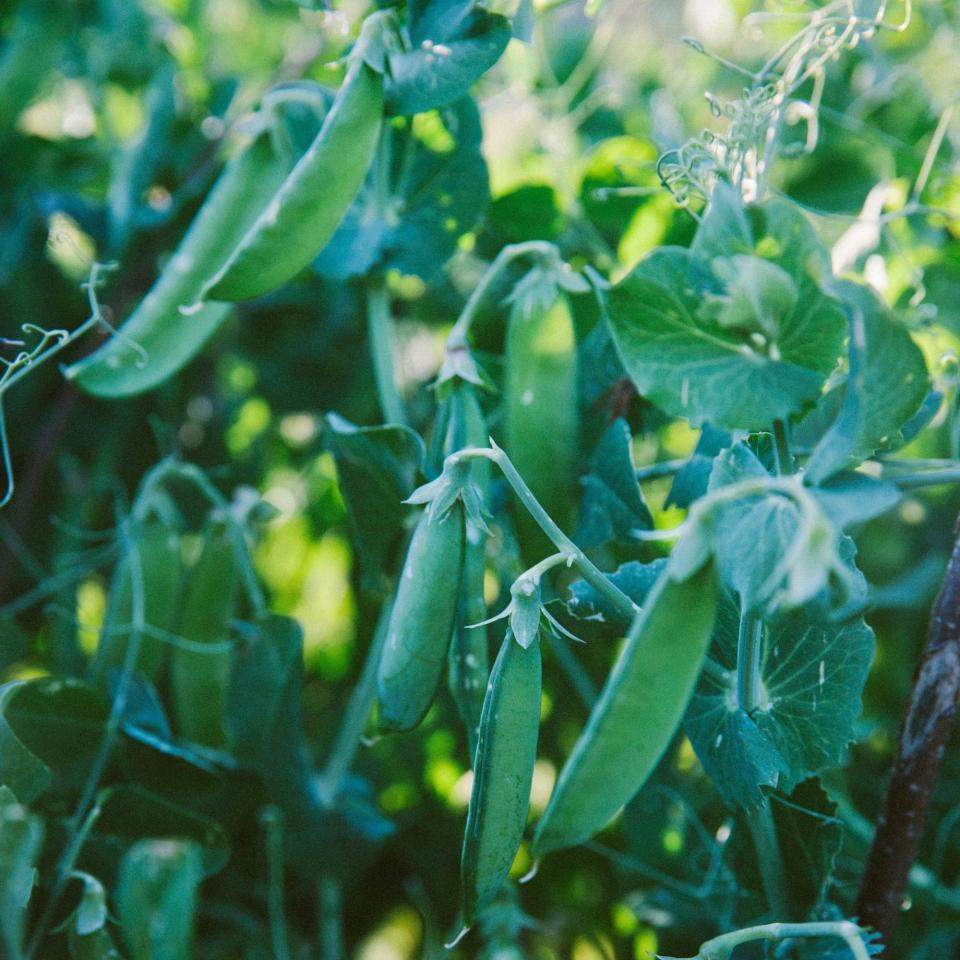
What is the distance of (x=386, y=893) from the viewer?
0.82 metres

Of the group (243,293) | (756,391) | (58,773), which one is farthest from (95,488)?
(756,391)

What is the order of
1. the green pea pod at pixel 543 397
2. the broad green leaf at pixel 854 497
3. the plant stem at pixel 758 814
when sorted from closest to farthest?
the broad green leaf at pixel 854 497
the plant stem at pixel 758 814
the green pea pod at pixel 543 397

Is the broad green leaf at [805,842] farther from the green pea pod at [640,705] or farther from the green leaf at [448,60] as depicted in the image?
the green leaf at [448,60]

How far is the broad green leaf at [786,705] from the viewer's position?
18.6 inches

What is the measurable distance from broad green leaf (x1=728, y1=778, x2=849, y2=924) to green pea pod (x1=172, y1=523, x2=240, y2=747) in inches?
14.7

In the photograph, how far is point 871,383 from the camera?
1.26ft

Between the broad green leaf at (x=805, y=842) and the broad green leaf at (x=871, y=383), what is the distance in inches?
7.9

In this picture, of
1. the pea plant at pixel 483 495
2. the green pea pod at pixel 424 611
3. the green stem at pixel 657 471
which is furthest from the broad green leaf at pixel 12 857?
the green stem at pixel 657 471

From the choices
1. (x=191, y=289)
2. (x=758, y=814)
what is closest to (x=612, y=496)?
(x=758, y=814)

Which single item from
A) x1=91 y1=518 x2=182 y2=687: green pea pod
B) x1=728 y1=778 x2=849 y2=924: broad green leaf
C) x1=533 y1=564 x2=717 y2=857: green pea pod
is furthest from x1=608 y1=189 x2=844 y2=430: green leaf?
x1=91 y1=518 x2=182 y2=687: green pea pod

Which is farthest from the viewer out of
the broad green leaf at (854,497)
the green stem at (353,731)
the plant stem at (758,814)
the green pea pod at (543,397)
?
the green stem at (353,731)

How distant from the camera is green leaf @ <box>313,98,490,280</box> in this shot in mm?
652

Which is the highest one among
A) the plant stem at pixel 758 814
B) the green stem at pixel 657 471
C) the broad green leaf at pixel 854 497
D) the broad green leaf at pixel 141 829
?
the broad green leaf at pixel 854 497

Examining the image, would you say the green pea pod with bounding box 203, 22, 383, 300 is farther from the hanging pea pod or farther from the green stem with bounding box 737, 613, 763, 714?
the green stem with bounding box 737, 613, 763, 714
